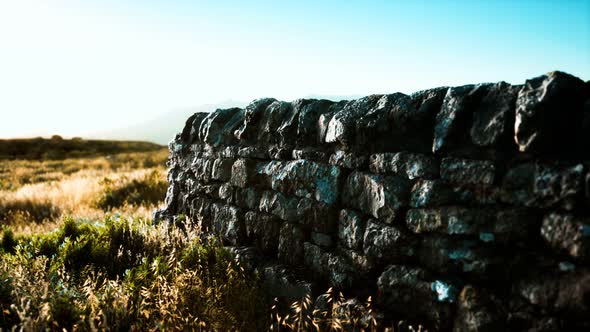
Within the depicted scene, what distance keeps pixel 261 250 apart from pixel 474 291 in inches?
93.9

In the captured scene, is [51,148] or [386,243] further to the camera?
[51,148]

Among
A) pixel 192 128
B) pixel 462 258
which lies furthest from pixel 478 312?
pixel 192 128

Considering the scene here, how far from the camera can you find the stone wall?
85.7 inches

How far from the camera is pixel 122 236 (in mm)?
5270

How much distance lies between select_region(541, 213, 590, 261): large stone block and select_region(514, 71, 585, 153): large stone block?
397 millimetres

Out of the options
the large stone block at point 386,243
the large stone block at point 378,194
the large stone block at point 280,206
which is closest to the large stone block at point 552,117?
the large stone block at point 378,194

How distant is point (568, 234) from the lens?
2.08m

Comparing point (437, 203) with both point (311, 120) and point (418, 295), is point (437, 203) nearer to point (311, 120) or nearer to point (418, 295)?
point (418, 295)

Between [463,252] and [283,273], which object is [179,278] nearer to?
[283,273]

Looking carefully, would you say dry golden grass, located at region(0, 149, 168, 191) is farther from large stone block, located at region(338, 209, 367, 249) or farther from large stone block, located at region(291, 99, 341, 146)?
large stone block, located at region(338, 209, 367, 249)

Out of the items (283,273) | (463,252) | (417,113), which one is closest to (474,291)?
(463,252)

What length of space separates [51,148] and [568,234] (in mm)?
42984

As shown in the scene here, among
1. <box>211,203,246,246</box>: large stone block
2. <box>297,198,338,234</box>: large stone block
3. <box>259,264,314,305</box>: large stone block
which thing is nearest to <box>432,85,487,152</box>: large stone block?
<box>297,198,338,234</box>: large stone block

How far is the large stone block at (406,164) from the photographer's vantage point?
275cm
